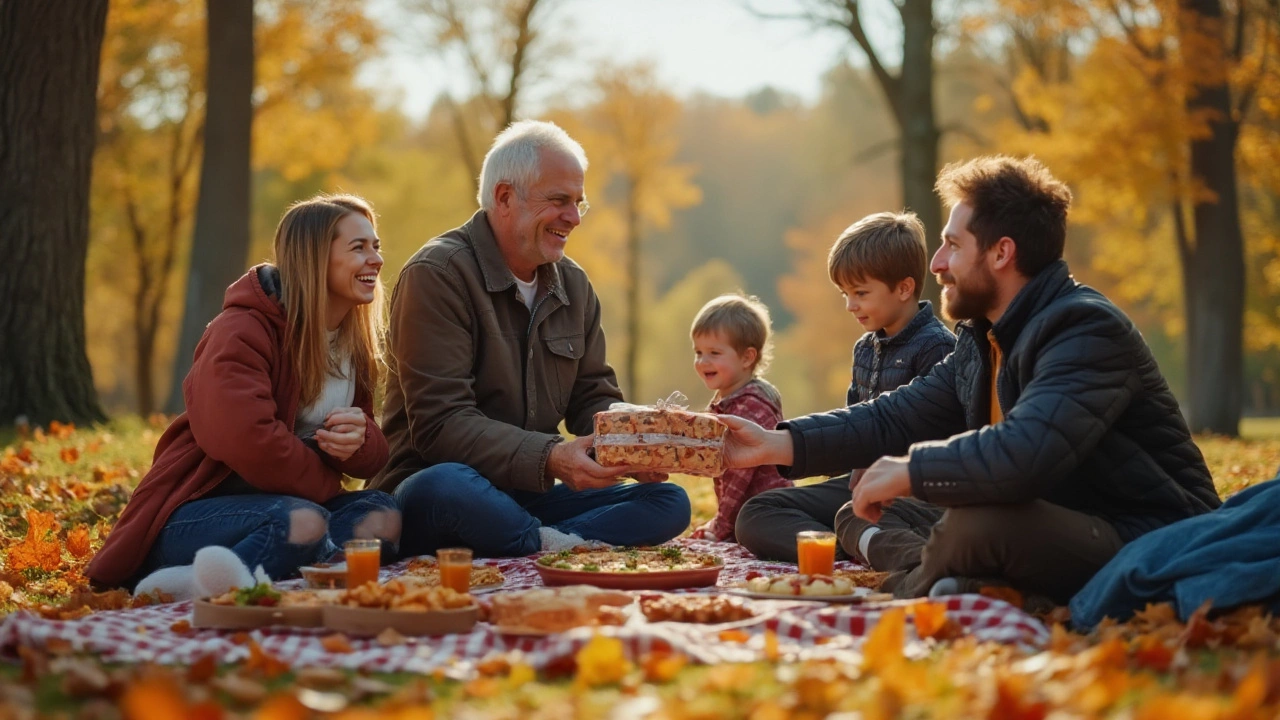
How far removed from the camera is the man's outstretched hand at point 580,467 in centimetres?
497

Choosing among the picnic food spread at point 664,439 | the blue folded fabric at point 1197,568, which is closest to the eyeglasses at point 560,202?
the picnic food spread at point 664,439

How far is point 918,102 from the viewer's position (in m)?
13.4

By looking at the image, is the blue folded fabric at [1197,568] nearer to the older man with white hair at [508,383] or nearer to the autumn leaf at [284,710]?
the older man with white hair at [508,383]

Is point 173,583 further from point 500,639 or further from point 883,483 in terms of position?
point 883,483

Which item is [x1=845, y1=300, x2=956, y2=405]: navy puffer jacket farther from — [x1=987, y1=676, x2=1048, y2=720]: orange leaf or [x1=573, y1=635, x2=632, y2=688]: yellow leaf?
[x1=987, y1=676, x2=1048, y2=720]: orange leaf

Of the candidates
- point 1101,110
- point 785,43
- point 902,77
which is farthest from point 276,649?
point 1101,110

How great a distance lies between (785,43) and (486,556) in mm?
10589

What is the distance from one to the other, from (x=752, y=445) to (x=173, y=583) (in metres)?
2.12

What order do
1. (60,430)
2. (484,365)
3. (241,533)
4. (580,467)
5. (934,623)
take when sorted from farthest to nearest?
(60,430), (484,365), (580,467), (241,533), (934,623)

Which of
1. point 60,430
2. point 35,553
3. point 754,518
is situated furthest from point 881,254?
point 60,430

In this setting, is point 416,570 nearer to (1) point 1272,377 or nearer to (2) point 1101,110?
(2) point 1101,110

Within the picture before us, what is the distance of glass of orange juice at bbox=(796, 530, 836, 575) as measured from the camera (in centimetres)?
426

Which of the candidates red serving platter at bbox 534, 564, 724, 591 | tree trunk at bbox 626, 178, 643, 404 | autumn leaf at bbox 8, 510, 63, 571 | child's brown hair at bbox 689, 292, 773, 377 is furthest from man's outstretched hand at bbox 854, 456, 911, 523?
tree trunk at bbox 626, 178, 643, 404

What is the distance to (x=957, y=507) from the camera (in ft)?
12.7
